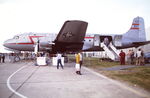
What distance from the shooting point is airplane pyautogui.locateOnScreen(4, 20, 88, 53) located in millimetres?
16328

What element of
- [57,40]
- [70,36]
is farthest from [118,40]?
[57,40]

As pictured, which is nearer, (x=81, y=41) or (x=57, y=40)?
(x=57, y=40)

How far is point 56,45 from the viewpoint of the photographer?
1838 centimetres

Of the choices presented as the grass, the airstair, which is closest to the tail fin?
the airstair

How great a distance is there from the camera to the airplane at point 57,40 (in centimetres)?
1633

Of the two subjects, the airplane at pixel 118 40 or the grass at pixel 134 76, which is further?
the airplane at pixel 118 40

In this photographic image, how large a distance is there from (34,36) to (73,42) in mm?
7971

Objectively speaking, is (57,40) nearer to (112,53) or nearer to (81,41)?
(81,41)

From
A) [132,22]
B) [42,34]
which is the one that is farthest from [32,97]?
[132,22]

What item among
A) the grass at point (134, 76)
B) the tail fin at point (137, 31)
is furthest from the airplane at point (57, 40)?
the tail fin at point (137, 31)

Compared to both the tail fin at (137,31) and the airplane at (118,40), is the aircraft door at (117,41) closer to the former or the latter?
the airplane at (118,40)

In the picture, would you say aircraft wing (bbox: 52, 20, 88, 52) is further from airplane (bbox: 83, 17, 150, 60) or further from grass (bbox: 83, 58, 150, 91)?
grass (bbox: 83, 58, 150, 91)

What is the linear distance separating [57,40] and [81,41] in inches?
115

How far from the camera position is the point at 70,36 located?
17688 mm
